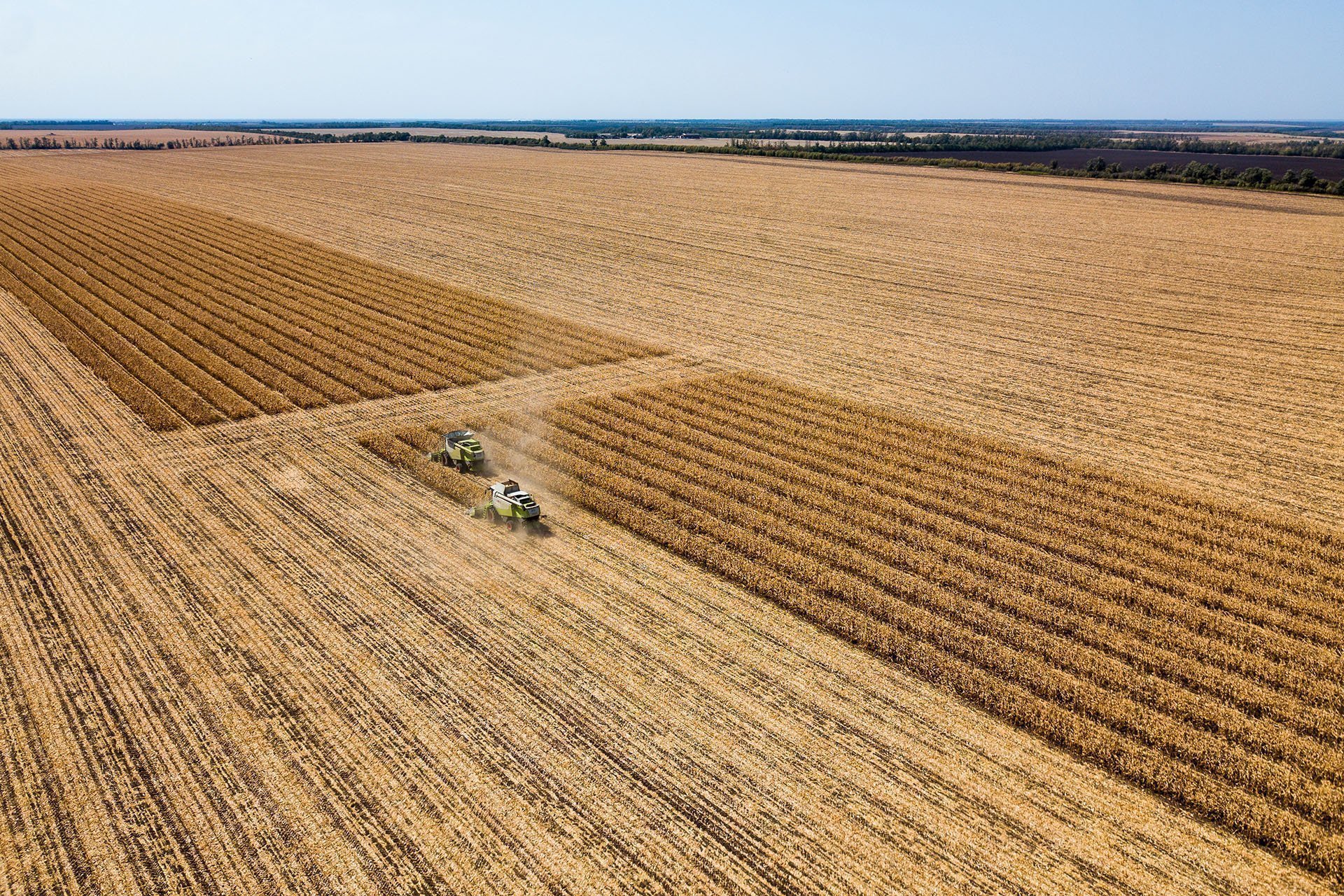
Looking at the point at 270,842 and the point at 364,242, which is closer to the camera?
the point at 270,842

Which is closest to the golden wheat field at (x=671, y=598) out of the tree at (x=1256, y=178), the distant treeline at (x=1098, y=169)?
the distant treeline at (x=1098, y=169)

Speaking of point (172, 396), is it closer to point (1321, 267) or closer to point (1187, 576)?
point (1187, 576)

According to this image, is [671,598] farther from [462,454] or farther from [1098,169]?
[1098,169]

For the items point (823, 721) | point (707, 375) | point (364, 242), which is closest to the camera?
point (823, 721)

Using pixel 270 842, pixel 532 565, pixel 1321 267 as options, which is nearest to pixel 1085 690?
pixel 532 565

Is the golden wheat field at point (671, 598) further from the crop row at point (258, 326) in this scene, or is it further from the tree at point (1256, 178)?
the tree at point (1256, 178)
